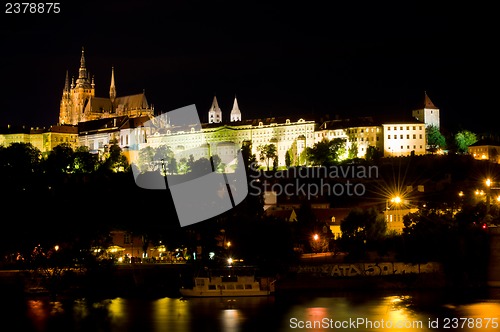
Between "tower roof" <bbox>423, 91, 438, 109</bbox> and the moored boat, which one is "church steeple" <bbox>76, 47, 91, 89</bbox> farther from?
the moored boat

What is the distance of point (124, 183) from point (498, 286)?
1580 cm

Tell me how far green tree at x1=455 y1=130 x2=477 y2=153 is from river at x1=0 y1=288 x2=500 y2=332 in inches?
1622

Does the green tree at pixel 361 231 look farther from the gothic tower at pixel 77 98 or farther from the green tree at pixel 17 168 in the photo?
the gothic tower at pixel 77 98

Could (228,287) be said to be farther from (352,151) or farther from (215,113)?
(215,113)

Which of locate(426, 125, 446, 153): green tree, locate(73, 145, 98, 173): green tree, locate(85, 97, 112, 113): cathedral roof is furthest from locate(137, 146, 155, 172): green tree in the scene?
locate(85, 97, 112, 113): cathedral roof

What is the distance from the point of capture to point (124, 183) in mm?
39844

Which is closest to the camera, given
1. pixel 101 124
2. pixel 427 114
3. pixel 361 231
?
pixel 361 231

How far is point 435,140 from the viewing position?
70.2m

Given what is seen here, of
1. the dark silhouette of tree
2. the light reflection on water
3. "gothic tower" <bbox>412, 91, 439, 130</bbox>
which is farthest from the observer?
"gothic tower" <bbox>412, 91, 439, 130</bbox>

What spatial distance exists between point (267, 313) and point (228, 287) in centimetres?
323

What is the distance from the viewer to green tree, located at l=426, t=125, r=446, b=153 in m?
69.6

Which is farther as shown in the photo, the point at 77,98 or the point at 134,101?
the point at 77,98

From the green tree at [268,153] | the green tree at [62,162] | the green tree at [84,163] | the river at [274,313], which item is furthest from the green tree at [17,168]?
the green tree at [268,153]

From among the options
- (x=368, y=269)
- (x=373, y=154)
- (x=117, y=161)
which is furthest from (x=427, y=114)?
(x=368, y=269)
